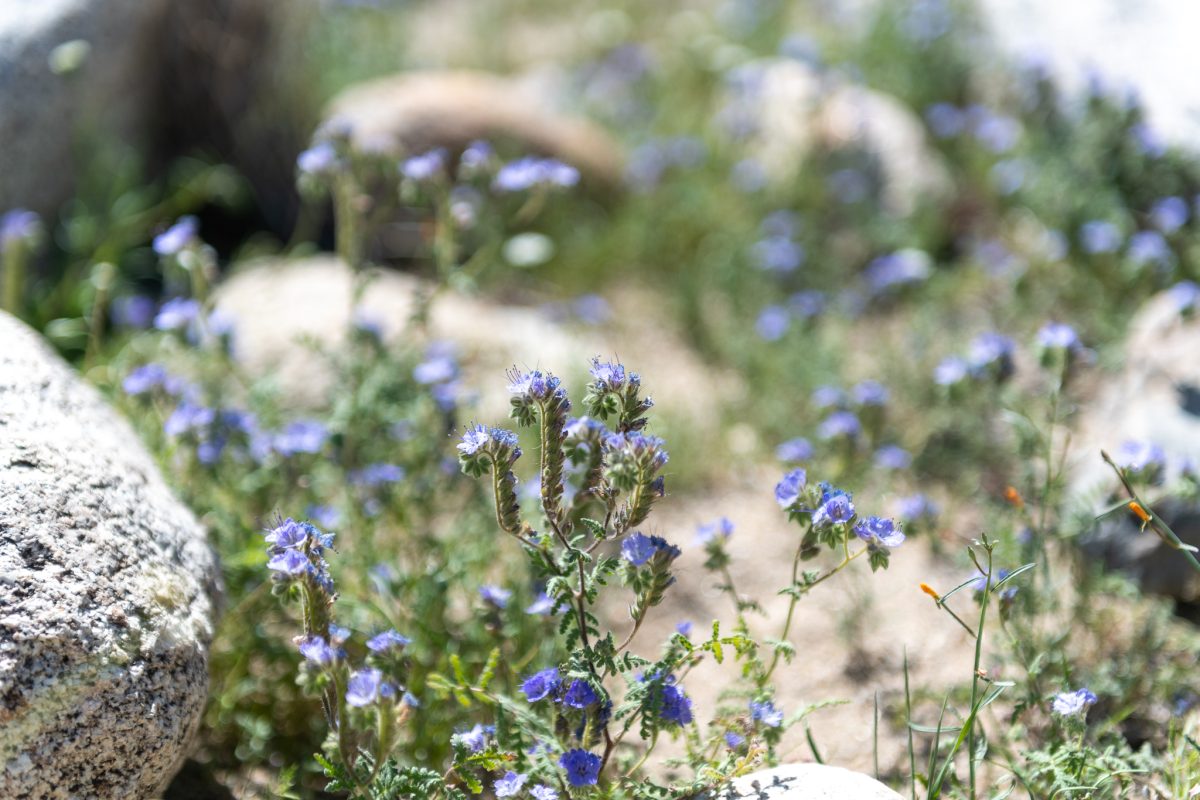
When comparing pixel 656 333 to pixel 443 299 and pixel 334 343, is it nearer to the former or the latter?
pixel 443 299

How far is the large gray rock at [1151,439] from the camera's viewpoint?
120 inches

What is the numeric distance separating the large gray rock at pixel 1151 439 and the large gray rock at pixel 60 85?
11.5ft

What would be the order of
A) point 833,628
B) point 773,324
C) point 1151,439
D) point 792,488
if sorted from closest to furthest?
point 792,488
point 1151,439
point 833,628
point 773,324

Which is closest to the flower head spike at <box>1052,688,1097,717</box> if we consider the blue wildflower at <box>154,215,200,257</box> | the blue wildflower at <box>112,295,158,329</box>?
the blue wildflower at <box>154,215,200,257</box>

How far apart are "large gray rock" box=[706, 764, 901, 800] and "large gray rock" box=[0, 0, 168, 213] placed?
10.6 feet

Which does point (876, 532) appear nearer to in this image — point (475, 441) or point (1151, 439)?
point (475, 441)

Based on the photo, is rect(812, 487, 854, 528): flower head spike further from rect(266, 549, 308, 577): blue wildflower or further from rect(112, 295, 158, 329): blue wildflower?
rect(112, 295, 158, 329): blue wildflower

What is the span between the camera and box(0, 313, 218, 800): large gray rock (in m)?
1.97

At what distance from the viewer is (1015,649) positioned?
241cm

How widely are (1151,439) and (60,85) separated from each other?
12.9 feet

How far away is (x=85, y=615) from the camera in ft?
6.73

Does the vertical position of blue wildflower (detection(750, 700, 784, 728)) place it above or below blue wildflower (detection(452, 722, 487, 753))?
above

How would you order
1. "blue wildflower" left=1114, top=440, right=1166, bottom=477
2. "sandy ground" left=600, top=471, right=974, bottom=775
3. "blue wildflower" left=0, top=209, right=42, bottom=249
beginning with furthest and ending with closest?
"blue wildflower" left=0, top=209, right=42, bottom=249 < "sandy ground" left=600, top=471, right=974, bottom=775 < "blue wildflower" left=1114, top=440, right=1166, bottom=477

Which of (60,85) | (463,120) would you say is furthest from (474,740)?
(463,120)
